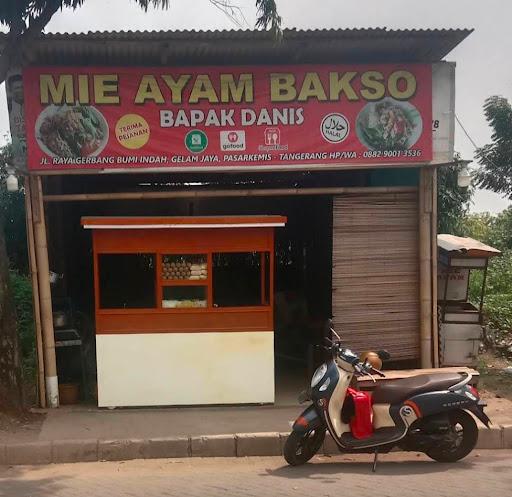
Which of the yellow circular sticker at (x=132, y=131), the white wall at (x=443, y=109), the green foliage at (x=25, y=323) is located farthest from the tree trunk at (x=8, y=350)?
the white wall at (x=443, y=109)

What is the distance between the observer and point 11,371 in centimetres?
640

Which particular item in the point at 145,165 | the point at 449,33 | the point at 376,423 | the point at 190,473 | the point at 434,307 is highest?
the point at 449,33

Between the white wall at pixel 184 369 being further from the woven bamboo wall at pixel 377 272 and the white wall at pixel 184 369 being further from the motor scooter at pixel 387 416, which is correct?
the motor scooter at pixel 387 416

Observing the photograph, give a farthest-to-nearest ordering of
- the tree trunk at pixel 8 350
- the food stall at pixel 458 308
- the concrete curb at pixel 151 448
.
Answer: the food stall at pixel 458 308 < the tree trunk at pixel 8 350 < the concrete curb at pixel 151 448

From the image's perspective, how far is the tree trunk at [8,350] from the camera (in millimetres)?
6328

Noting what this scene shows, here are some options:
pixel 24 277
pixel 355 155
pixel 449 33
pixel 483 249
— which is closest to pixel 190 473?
pixel 355 155

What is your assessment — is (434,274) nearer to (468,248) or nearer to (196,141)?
(468,248)

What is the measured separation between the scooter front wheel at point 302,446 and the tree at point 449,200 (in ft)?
34.5

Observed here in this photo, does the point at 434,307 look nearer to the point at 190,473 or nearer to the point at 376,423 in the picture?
the point at 376,423

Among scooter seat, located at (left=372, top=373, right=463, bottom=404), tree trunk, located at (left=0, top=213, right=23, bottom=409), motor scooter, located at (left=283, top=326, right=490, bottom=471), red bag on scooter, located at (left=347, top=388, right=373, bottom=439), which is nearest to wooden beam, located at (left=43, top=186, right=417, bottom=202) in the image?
tree trunk, located at (left=0, top=213, right=23, bottom=409)

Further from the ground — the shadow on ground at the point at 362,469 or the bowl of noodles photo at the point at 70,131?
the bowl of noodles photo at the point at 70,131

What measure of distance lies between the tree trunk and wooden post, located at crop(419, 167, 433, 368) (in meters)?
4.77

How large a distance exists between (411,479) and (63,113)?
525 cm

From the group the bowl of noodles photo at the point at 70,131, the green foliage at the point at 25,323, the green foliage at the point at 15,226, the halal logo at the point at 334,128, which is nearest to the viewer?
the bowl of noodles photo at the point at 70,131
